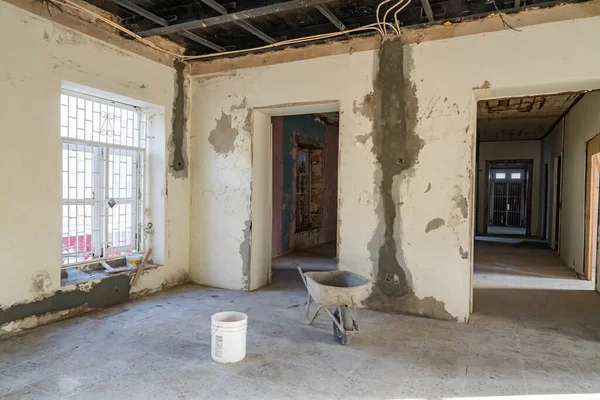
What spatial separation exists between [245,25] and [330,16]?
3.06 ft

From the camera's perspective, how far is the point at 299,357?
3.07 metres

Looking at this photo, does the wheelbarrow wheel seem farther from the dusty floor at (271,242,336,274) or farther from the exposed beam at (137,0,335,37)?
the dusty floor at (271,242,336,274)

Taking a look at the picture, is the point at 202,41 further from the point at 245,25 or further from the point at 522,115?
the point at 522,115

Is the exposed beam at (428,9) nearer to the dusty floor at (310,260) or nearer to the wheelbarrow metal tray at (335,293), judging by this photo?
the wheelbarrow metal tray at (335,293)

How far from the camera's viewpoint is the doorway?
7.62 m

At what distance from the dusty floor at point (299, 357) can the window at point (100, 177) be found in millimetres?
896

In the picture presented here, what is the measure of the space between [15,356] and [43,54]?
266 cm

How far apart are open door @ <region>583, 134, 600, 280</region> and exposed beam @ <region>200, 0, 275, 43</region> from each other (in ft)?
16.7

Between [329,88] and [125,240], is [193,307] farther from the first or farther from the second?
[329,88]

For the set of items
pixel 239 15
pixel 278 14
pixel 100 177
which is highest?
pixel 278 14

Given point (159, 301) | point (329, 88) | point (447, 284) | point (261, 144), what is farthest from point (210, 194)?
point (447, 284)

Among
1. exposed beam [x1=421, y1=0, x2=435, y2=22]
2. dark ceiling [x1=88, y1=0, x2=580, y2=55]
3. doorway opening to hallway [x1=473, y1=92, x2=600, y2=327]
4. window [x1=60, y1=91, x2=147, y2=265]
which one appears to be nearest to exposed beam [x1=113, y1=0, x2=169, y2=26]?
dark ceiling [x1=88, y1=0, x2=580, y2=55]

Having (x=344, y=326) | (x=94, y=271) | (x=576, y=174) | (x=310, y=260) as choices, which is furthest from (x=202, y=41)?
(x=576, y=174)

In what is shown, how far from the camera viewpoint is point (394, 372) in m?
2.83
